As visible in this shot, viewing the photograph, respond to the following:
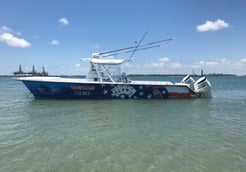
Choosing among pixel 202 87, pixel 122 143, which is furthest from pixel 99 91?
pixel 122 143

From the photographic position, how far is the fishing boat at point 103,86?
17453 mm

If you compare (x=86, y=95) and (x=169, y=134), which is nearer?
(x=169, y=134)

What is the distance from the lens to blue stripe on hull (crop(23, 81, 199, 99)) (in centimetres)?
1745

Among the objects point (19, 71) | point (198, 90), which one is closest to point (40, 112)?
point (198, 90)

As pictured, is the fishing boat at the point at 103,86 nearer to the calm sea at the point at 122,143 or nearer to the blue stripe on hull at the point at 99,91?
the blue stripe on hull at the point at 99,91

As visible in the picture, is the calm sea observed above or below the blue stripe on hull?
below

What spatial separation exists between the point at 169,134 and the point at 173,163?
2569 millimetres

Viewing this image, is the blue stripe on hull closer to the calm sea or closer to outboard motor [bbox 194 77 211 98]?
outboard motor [bbox 194 77 211 98]

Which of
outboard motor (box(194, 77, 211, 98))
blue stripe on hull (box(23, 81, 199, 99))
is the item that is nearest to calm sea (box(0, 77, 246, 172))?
blue stripe on hull (box(23, 81, 199, 99))

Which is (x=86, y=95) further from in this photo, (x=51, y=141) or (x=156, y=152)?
(x=156, y=152)

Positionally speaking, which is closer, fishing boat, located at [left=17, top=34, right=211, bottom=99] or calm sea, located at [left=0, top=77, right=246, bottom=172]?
calm sea, located at [left=0, top=77, right=246, bottom=172]

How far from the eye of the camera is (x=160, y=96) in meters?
18.7

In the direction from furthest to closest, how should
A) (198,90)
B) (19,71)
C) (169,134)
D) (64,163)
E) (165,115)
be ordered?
(19,71) → (198,90) → (165,115) → (169,134) → (64,163)

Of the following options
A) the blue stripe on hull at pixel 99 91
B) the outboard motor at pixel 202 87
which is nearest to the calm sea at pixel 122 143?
the blue stripe on hull at pixel 99 91
